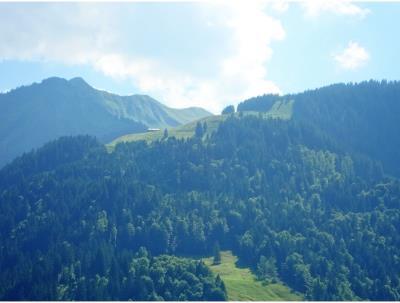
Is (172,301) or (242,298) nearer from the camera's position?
(172,301)

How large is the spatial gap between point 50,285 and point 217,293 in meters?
63.4

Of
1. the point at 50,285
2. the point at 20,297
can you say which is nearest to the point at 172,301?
the point at 50,285

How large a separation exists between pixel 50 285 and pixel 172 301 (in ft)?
158

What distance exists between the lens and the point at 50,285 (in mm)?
193875

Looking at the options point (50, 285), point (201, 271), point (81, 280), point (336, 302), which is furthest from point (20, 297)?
point (336, 302)

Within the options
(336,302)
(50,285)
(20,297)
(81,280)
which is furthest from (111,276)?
(336,302)

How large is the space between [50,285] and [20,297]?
12.9 metres

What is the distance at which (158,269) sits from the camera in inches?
7623

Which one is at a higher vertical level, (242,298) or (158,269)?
(158,269)

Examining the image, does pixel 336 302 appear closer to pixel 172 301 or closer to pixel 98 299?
pixel 172 301

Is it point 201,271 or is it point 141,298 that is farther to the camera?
point 201,271

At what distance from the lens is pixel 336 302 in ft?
644

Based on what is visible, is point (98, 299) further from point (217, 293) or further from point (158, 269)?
point (217, 293)

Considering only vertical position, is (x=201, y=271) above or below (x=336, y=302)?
above
